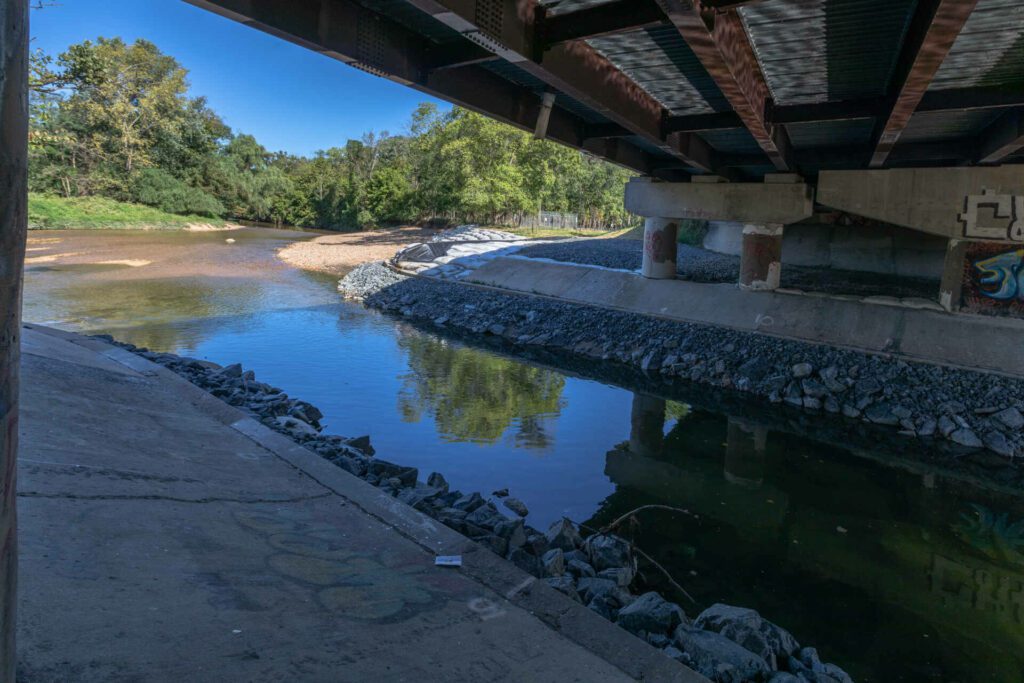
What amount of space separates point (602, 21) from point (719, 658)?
17.5 feet

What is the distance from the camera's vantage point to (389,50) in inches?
261

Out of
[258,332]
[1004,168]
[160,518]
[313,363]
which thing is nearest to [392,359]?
[313,363]

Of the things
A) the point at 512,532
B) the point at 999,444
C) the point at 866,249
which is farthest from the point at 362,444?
the point at 866,249

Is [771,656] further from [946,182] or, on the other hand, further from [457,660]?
[946,182]

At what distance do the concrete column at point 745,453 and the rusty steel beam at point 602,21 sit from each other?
6.69 meters

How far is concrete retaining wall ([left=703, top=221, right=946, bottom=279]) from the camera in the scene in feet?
68.5

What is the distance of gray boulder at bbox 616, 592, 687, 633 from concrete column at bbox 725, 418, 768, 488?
→ 5.19 m

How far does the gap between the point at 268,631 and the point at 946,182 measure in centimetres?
1494

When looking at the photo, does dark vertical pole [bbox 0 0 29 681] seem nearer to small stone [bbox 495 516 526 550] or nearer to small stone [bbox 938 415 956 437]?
small stone [bbox 495 516 526 550]

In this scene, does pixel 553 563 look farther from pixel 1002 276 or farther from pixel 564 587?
pixel 1002 276

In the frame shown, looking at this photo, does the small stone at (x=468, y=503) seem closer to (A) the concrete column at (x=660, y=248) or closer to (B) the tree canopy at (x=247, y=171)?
(A) the concrete column at (x=660, y=248)

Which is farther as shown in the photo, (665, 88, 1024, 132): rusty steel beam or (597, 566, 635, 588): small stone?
(665, 88, 1024, 132): rusty steel beam

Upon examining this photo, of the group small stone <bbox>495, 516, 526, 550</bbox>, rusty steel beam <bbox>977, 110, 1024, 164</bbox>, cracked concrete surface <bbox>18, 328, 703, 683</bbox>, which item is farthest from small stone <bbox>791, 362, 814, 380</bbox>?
cracked concrete surface <bbox>18, 328, 703, 683</bbox>

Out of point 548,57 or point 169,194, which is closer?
point 548,57
